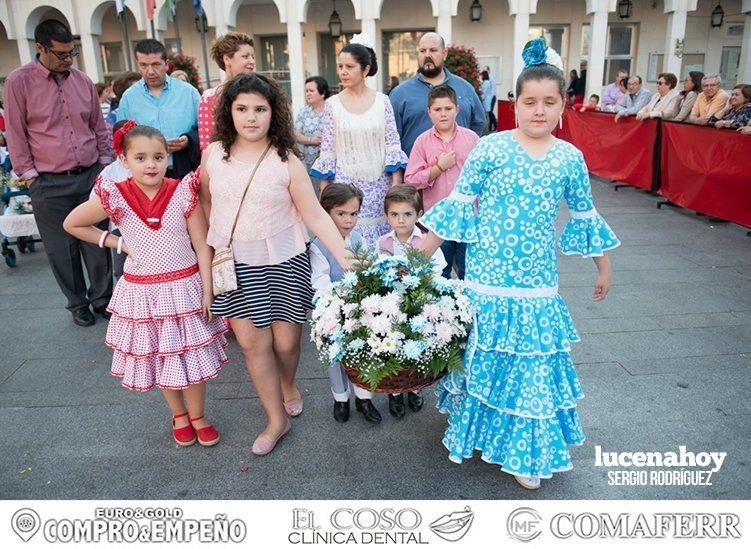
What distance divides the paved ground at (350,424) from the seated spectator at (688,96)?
5241mm

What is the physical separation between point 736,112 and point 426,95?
Result: 585cm

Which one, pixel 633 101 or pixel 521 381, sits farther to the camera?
pixel 633 101

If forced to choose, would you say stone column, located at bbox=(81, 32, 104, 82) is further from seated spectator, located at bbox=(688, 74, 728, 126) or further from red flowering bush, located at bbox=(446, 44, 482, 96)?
seated spectator, located at bbox=(688, 74, 728, 126)

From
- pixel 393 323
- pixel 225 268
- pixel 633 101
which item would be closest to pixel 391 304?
pixel 393 323

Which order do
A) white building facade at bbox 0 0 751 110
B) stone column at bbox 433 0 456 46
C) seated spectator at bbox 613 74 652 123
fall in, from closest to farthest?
seated spectator at bbox 613 74 652 123 → stone column at bbox 433 0 456 46 → white building facade at bbox 0 0 751 110

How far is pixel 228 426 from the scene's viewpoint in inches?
139

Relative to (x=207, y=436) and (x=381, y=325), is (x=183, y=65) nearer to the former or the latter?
(x=207, y=436)

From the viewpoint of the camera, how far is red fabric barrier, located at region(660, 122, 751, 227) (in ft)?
24.1

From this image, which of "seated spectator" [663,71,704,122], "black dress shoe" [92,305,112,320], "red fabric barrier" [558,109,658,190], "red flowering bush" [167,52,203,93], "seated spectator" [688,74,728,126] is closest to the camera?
"black dress shoe" [92,305,112,320]

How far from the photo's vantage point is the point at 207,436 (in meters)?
3.32

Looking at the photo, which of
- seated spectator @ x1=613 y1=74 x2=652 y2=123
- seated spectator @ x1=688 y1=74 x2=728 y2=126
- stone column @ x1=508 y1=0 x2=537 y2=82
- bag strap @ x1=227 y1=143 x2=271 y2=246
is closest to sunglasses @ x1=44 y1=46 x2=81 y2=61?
bag strap @ x1=227 y1=143 x2=271 y2=246

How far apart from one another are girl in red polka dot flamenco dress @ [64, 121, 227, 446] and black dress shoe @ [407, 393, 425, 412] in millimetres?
1225

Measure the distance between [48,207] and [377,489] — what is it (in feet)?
12.9

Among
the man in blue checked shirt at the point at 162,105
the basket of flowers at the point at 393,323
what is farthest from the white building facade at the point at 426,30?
the basket of flowers at the point at 393,323
